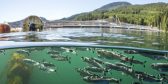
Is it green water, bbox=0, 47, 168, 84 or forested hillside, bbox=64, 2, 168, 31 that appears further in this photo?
forested hillside, bbox=64, 2, 168, 31

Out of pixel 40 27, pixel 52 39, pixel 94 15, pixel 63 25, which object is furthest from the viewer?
pixel 94 15

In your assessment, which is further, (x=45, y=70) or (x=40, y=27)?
(x=45, y=70)

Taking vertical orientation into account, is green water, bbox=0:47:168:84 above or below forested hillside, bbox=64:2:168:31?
below

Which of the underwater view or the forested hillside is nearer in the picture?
the underwater view

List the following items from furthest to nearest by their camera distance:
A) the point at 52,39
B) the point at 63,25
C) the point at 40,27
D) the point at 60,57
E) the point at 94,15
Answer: the point at 94,15 < the point at 63,25 < the point at 60,57 < the point at 40,27 < the point at 52,39

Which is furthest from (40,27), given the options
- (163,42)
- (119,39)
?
(163,42)

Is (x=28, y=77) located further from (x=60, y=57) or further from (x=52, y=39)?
(x=52, y=39)

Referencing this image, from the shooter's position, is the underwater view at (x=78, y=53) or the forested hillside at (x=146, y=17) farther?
the forested hillside at (x=146, y=17)

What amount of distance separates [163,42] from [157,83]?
312 cm

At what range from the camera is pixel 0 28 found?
1065 inches

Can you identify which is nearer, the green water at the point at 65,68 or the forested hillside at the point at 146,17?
the green water at the point at 65,68

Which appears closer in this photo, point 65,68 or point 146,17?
point 65,68

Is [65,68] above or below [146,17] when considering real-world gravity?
below

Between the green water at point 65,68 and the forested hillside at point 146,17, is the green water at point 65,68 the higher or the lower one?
the lower one
